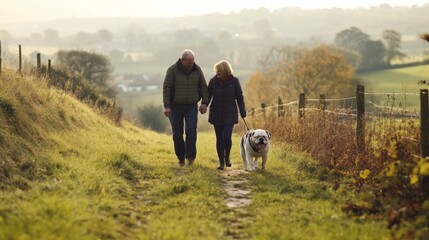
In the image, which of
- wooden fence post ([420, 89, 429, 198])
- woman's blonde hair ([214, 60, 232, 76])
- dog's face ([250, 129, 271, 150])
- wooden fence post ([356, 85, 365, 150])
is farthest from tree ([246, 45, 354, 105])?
wooden fence post ([420, 89, 429, 198])

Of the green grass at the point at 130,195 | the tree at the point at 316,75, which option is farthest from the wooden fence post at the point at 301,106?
the tree at the point at 316,75

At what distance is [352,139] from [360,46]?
69079 mm

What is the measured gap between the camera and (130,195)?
7.52m

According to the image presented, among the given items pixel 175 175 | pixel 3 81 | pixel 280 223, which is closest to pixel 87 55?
pixel 3 81

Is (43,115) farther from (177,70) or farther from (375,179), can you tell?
(375,179)

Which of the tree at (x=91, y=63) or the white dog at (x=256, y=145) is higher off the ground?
the tree at (x=91, y=63)

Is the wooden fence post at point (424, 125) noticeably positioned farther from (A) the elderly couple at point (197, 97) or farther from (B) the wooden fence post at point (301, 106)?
(B) the wooden fence post at point (301, 106)

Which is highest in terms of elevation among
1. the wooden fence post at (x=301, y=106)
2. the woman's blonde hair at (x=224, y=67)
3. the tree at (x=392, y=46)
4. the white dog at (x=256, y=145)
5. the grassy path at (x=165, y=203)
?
the tree at (x=392, y=46)

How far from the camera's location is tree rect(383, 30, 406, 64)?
70.1m

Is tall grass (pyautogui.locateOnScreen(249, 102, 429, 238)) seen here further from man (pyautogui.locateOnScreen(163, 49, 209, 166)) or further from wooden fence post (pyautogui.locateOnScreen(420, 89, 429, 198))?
man (pyautogui.locateOnScreen(163, 49, 209, 166))

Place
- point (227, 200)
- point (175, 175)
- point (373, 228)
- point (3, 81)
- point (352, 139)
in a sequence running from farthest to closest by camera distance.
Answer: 1. point (3, 81)
2. point (352, 139)
3. point (175, 175)
4. point (227, 200)
5. point (373, 228)

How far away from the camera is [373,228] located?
585 centimetres

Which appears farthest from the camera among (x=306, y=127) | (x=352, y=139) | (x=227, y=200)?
(x=306, y=127)

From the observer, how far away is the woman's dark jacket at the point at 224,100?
10398 mm
